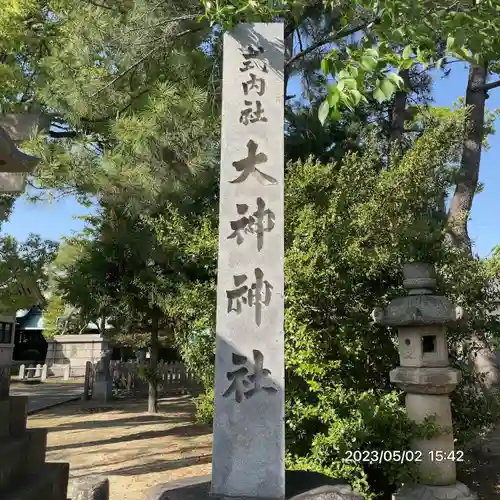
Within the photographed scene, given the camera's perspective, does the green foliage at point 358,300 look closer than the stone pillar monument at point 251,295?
No

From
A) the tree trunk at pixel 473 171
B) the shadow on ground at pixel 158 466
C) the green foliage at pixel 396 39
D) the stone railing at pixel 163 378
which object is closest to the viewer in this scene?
the green foliage at pixel 396 39

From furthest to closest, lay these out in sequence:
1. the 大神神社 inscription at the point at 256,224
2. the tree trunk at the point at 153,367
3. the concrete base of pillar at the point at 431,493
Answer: the tree trunk at the point at 153,367 < the concrete base of pillar at the point at 431,493 < the 大神神社 inscription at the point at 256,224

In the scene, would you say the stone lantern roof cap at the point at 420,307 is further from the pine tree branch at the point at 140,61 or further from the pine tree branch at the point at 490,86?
the pine tree branch at the point at 490,86

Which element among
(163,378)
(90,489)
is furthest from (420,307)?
(163,378)

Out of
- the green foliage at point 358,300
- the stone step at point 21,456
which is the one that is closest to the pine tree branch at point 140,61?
the green foliage at point 358,300

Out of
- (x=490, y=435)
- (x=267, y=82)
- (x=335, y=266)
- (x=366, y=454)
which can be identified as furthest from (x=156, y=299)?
(x=490, y=435)

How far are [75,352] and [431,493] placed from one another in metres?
19.4

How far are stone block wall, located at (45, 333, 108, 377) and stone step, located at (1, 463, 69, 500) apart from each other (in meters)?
17.0

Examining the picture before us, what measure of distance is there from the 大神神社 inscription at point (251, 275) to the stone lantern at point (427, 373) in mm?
1766

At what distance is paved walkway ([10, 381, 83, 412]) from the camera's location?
1171 cm

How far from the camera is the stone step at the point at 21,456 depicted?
10.9ft

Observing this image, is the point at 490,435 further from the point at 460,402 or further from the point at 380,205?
the point at 380,205

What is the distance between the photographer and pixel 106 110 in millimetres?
6555
